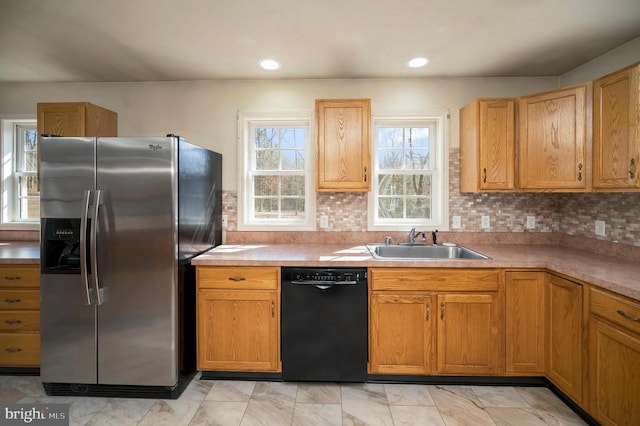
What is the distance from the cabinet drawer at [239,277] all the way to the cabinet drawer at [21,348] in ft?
4.45

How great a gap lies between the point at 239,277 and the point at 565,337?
2180mm

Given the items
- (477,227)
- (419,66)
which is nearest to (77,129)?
(419,66)

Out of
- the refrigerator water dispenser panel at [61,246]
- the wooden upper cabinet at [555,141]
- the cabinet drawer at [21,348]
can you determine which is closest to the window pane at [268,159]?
the refrigerator water dispenser panel at [61,246]

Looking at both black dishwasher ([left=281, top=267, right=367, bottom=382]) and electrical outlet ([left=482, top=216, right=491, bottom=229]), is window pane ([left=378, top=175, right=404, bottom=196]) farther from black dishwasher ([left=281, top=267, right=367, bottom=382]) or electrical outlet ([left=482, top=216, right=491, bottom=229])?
black dishwasher ([left=281, top=267, right=367, bottom=382])

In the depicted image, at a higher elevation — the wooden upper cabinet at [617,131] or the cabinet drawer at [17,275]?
the wooden upper cabinet at [617,131]

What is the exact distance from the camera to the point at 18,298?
8.01 feet

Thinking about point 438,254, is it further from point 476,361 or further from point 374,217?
point 476,361

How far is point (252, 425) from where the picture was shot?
1.96 metres

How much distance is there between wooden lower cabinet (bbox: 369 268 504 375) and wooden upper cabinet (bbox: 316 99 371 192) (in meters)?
0.85

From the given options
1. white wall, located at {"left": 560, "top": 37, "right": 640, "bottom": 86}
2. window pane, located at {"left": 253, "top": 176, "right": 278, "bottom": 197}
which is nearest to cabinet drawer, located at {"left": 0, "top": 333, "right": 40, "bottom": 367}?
window pane, located at {"left": 253, "top": 176, "right": 278, "bottom": 197}

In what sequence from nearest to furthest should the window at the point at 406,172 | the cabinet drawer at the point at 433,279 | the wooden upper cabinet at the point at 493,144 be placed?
the cabinet drawer at the point at 433,279, the wooden upper cabinet at the point at 493,144, the window at the point at 406,172

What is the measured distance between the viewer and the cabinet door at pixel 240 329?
7.72ft

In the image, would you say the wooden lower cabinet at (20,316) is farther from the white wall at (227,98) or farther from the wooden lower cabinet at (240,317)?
the white wall at (227,98)

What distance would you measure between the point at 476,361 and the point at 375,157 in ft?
6.12
